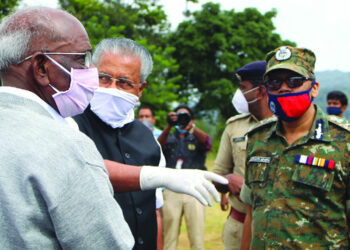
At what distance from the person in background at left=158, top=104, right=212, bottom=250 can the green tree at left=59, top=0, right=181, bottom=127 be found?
6487 millimetres

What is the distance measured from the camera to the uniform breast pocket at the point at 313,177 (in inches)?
76.6

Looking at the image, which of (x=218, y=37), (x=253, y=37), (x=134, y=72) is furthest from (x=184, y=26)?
(x=134, y=72)

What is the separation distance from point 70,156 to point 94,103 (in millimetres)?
1199

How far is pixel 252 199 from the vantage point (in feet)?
7.55

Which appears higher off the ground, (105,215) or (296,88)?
(296,88)

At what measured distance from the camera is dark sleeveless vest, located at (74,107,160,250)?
1959mm

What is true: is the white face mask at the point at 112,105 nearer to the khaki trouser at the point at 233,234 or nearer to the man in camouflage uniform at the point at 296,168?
the man in camouflage uniform at the point at 296,168

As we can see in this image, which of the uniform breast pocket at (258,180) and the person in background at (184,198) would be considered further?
the person in background at (184,198)

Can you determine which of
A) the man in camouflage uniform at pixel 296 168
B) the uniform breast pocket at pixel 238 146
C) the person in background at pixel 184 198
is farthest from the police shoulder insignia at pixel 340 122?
the person in background at pixel 184 198

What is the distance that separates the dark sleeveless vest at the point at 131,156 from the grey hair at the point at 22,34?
2.74 feet

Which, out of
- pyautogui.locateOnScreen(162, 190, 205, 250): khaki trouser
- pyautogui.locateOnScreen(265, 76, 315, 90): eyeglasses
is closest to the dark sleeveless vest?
pyautogui.locateOnScreen(265, 76, 315, 90): eyeglasses

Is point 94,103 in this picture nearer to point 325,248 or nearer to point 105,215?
point 105,215

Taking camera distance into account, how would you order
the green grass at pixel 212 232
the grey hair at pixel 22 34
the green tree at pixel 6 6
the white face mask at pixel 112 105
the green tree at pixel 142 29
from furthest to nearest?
the green tree at pixel 142 29 → the green tree at pixel 6 6 → the green grass at pixel 212 232 → the white face mask at pixel 112 105 → the grey hair at pixel 22 34

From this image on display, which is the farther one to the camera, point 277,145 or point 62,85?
point 277,145
